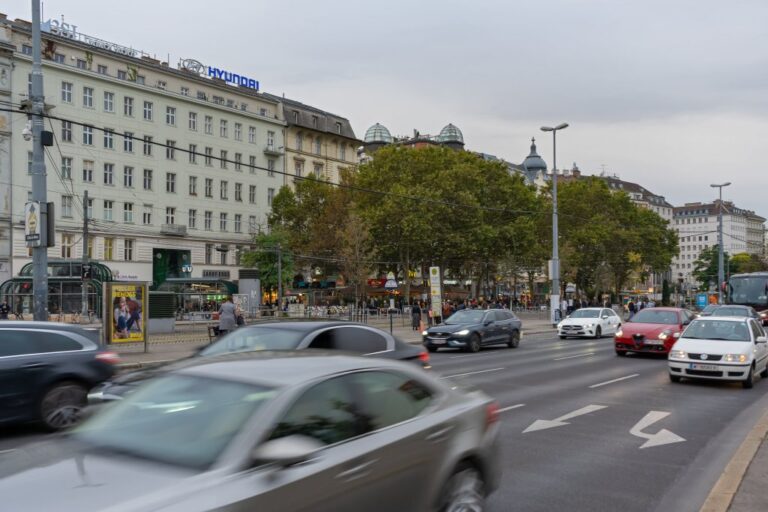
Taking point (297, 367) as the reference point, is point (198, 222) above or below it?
above

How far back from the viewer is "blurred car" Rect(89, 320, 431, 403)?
31.2 feet

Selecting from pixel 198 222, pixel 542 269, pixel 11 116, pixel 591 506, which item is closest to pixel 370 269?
pixel 198 222

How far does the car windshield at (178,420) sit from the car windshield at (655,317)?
66.0 ft

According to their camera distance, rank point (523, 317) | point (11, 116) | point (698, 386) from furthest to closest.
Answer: point (523, 317), point (11, 116), point (698, 386)

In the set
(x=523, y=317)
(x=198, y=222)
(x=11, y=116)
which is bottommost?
(x=523, y=317)

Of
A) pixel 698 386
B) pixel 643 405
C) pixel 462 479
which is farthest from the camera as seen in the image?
pixel 698 386

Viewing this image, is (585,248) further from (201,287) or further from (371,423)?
(371,423)

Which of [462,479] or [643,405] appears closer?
[462,479]

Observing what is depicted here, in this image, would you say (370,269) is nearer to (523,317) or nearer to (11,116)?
(523,317)

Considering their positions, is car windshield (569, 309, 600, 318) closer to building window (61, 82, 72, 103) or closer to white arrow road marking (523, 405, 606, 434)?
white arrow road marking (523, 405, 606, 434)

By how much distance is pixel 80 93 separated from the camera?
5616 cm

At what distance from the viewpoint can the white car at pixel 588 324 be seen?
104 feet

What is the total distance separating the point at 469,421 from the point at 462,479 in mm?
421

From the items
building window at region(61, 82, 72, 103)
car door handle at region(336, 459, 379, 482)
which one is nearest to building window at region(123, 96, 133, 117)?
building window at region(61, 82, 72, 103)
